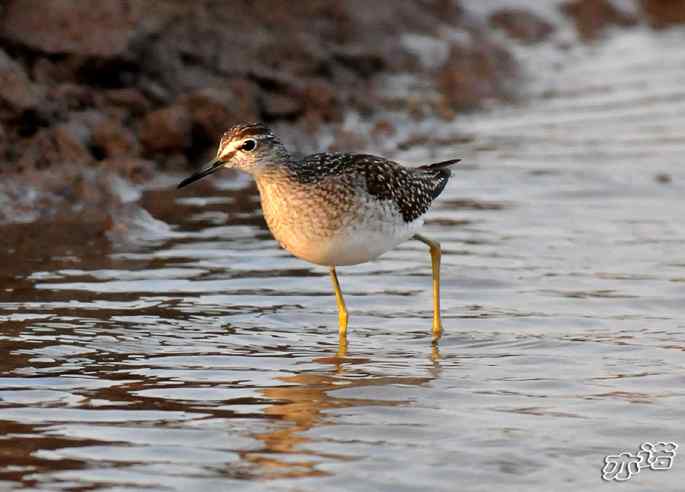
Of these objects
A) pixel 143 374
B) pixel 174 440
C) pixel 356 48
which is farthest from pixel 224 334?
pixel 356 48

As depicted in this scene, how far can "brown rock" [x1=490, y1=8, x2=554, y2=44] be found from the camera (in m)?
18.7

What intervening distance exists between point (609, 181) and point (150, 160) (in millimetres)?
3908

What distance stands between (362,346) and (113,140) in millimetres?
4321

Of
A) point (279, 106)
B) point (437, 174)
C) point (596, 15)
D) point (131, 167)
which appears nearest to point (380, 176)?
point (437, 174)

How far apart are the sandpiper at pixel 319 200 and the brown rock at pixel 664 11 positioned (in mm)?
13212

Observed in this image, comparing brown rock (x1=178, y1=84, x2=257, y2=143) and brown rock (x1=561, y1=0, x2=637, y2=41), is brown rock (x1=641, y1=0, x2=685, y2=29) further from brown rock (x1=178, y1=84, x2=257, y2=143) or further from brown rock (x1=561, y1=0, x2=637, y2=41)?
brown rock (x1=178, y1=84, x2=257, y2=143)

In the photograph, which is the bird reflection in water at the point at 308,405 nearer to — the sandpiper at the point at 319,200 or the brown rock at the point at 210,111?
the sandpiper at the point at 319,200

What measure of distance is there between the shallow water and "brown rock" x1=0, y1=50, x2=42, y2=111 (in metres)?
1.19

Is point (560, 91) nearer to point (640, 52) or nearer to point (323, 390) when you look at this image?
point (640, 52)

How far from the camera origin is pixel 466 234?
1059cm

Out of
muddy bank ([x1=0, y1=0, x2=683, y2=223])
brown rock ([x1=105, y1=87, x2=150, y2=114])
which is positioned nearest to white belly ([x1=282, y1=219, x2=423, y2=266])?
muddy bank ([x1=0, y1=0, x2=683, y2=223])

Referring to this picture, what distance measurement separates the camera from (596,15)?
20438 mm

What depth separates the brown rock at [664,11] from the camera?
20.6 m

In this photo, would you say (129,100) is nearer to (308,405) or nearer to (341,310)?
(341,310)
